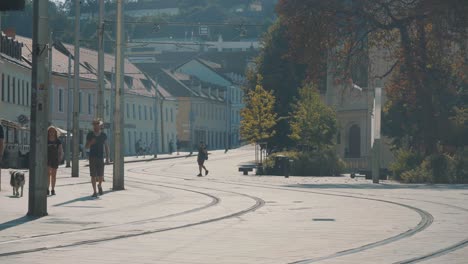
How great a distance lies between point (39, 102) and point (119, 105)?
Answer: 1294cm

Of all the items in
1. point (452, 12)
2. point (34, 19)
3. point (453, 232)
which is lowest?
point (453, 232)

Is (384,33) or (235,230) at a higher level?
(384,33)

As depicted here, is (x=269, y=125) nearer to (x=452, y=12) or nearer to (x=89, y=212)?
(x=452, y=12)

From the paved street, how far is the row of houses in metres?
27.4

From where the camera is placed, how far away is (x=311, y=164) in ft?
Result: 194

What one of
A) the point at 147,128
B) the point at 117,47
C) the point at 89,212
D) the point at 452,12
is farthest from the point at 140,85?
the point at 89,212

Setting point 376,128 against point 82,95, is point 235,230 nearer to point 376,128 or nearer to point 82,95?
point 376,128

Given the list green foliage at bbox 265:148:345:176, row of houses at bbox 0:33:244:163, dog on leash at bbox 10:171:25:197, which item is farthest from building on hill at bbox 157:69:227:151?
dog on leash at bbox 10:171:25:197

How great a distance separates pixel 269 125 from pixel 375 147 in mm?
22620

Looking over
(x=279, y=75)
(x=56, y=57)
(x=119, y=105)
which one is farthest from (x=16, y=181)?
(x=56, y=57)

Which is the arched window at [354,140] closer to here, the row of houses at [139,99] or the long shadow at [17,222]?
the row of houses at [139,99]

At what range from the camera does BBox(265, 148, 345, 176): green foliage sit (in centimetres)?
5872

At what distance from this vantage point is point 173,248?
1452cm

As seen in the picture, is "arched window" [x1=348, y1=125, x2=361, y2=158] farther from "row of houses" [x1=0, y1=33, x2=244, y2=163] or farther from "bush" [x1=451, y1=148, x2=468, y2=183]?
"bush" [x1=451, y1=148, x2=468, y2=183]
